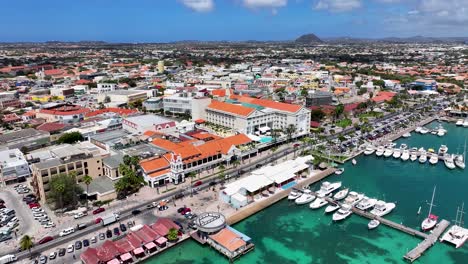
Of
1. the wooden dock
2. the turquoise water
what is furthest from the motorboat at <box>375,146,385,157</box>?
the wooden dock

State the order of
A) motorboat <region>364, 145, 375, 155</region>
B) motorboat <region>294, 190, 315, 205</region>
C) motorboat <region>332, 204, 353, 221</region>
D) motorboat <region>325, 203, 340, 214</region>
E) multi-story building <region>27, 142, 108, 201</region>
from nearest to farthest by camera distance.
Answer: motorboat <region>332, 204, 353, 221</region> < motorboat <region>325, 203, 340, 214</region> < multi-story building <region>27, 142, 108, 201</region> < motorboat <region>294, 190, 315, 205</region> < motorboat <region>364, 145, 375, 155</region>

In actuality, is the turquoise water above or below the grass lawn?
below

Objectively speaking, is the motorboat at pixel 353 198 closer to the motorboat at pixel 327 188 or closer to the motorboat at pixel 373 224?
the motorboat at pixel 327 188

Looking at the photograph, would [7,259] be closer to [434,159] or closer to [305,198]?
[305,198]

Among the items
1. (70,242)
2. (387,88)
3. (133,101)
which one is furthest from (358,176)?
(387,88)

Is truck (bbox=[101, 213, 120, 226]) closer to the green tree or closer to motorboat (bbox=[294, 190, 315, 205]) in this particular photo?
motorboat (bbox=[294, 190, 315, 205])

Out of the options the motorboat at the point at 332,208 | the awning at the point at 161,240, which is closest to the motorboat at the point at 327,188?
the motorboat at the point at 332,208
